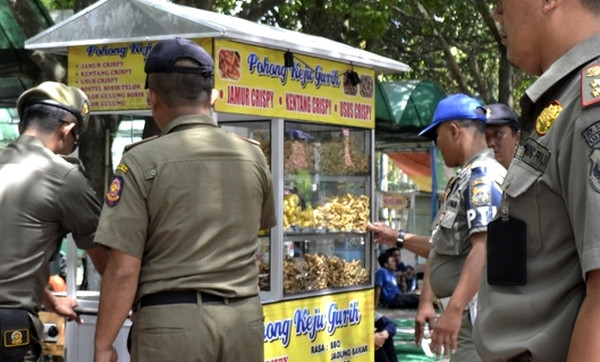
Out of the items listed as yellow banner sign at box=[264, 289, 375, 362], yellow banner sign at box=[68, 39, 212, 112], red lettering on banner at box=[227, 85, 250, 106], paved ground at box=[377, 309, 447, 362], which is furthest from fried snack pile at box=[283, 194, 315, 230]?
paved ground at box=[377, 309, 447, 362]

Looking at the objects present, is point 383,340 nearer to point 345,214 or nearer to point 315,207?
point 345,214

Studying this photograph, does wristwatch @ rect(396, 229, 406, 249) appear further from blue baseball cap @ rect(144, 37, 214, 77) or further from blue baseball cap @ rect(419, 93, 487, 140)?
blue baseball cap @ rect(144, 37, 214, 77)

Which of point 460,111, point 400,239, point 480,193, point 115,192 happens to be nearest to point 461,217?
point 480,193

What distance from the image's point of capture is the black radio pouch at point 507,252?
202 cm

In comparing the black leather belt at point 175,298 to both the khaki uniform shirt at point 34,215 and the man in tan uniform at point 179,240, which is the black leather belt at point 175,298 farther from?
the khaki uniform shirt at point 34,215

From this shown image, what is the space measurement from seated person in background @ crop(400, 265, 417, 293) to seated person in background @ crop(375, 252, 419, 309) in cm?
192

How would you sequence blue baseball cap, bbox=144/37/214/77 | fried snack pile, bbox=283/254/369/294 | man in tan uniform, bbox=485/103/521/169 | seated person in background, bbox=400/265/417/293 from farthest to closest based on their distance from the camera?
seated person in background, bbox=400/265/417/293
fried snack pile, bbox=283/254/369/294
man in tan uniform, bbox=485/103/521/169
blue baseball cap, bbox=144/37/214/77

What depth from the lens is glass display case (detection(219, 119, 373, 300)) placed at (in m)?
6.76

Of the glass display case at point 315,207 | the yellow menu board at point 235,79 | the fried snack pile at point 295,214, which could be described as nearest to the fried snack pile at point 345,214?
the glass display case at point 315,207

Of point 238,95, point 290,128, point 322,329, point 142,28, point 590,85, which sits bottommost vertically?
point 322,329

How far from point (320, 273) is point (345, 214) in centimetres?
52

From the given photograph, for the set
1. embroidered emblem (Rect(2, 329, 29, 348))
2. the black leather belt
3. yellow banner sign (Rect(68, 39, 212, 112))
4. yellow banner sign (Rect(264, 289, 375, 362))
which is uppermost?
yellow banner sign (Rect(68, 39, 212, 112))

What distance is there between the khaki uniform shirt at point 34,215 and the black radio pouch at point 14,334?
5cm

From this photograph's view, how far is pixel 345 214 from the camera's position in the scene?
24.4ft
